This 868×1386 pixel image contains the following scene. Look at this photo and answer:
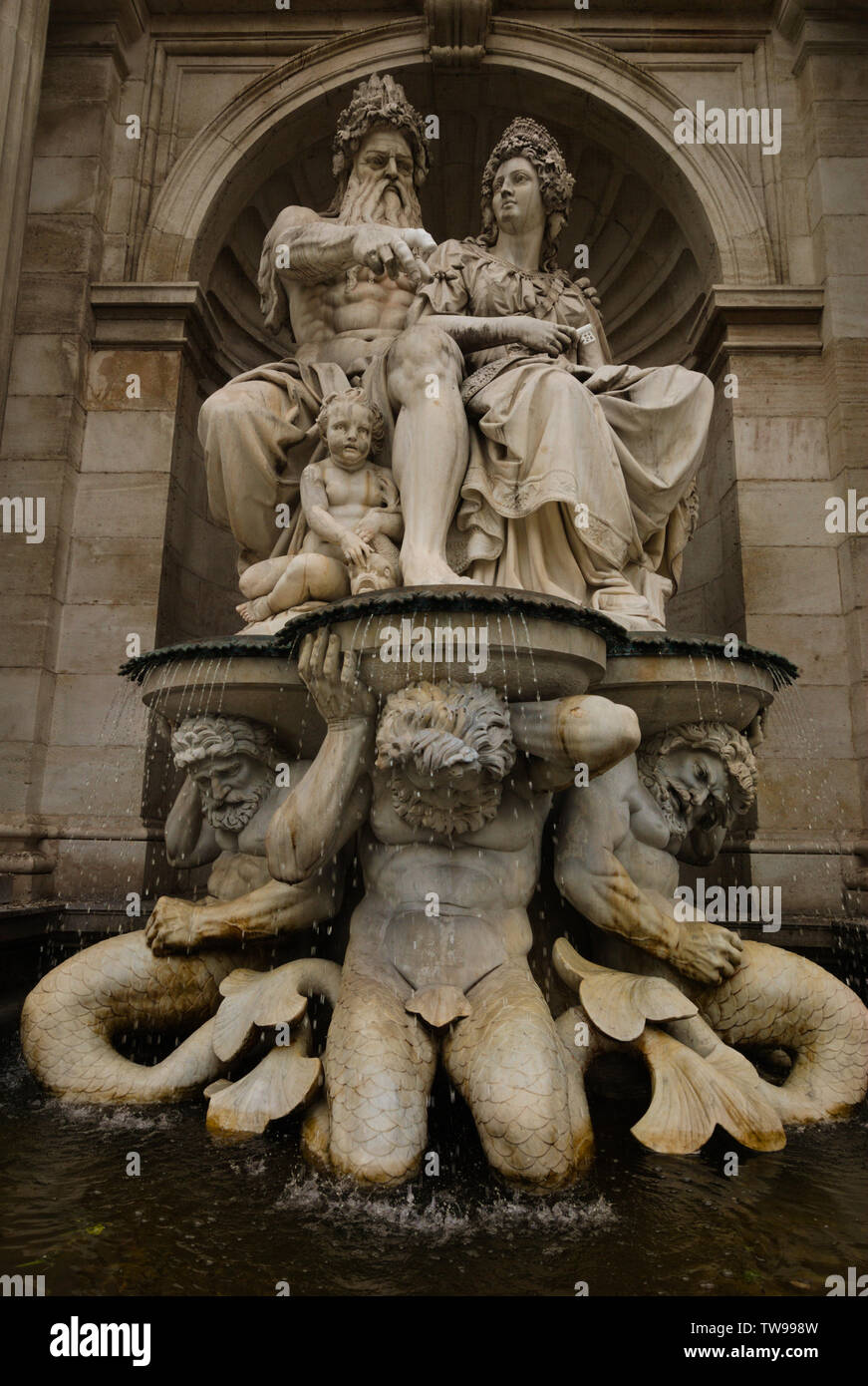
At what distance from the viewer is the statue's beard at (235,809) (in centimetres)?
345

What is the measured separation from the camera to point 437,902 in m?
3.04

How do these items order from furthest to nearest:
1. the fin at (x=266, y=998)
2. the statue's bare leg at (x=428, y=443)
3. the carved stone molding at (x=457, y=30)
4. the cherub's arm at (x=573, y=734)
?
the carved stone molding at (x=457, y=30) → the statue's bare leg at (x=428, y=443) → the fin at (x=266, y=998) → the cherub's arm at (x=573, y=734)

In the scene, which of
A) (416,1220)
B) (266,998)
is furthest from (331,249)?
(416,1220)

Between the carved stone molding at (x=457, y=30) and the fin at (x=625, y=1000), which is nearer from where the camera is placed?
the fin at (x=625, y=1000)

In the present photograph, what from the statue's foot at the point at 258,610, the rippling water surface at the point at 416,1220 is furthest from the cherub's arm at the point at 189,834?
the rippling water surface at the point at 416,1220

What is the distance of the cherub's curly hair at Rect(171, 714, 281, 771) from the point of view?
3377mm

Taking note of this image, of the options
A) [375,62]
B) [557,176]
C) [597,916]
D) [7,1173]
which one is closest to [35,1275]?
[7,1173]

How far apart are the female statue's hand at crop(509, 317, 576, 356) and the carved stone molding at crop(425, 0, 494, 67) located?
382cm

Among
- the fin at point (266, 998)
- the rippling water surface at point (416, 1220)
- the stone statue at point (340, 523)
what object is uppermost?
the stone statue at point (340, 523)

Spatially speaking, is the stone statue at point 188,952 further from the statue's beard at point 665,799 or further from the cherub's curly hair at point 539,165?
the cherub's curly hair at point 539,165

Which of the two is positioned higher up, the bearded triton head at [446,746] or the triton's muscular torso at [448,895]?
the bearded triton head at [446,746]

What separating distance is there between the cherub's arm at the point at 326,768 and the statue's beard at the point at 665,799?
1076 millimetres

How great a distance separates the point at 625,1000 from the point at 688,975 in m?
0.37

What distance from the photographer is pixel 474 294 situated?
15.1 ft
